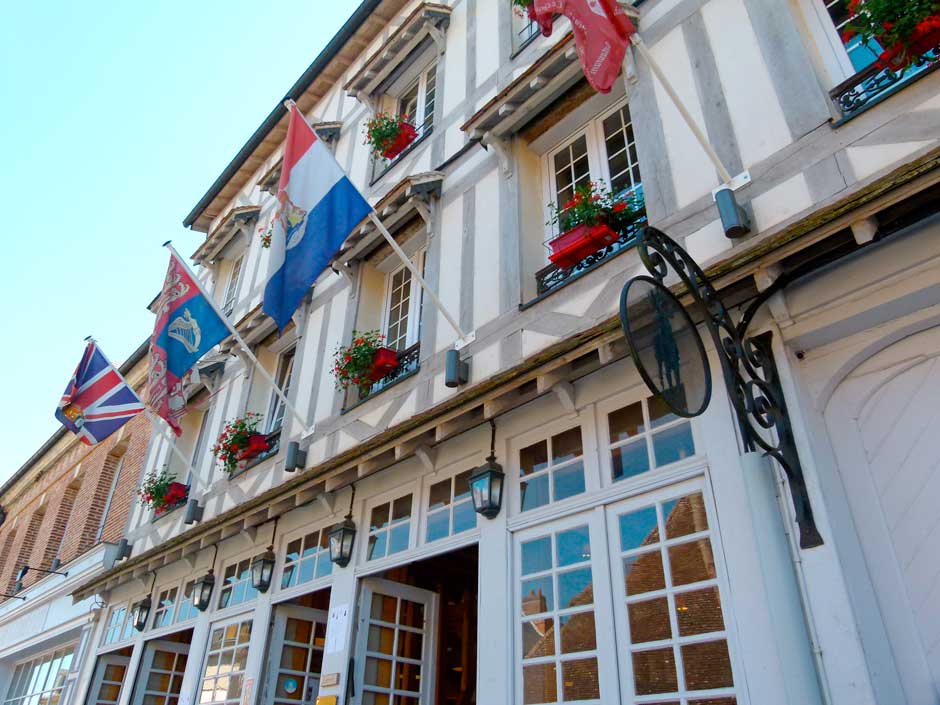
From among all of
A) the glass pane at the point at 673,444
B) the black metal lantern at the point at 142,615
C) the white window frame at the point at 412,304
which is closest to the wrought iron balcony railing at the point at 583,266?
the glass pane at the point at 673,444

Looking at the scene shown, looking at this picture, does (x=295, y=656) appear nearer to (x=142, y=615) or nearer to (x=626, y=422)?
(x=142, y=615)

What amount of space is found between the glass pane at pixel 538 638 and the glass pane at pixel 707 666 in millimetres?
981

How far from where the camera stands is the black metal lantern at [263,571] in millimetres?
7267

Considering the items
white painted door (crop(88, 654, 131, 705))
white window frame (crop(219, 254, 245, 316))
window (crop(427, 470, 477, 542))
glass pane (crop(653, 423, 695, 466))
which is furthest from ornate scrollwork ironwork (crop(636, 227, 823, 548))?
white painted door (crop(88, 654, 131, 705))

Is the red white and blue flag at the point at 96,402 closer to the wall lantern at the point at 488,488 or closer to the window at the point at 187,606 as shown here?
the window at the point at 187,606

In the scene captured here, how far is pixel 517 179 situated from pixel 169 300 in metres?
4.51

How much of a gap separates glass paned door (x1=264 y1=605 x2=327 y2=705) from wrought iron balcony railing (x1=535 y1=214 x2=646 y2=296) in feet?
13.7

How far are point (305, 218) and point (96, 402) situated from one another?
516 cm

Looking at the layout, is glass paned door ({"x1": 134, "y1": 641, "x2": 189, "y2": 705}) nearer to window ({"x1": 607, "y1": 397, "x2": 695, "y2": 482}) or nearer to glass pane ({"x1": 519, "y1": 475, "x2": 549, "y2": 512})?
glass pane ({"x1": 519, "y1": 475, "x2": 549, "y2": 512})

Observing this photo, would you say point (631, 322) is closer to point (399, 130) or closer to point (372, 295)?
point (372, 295)

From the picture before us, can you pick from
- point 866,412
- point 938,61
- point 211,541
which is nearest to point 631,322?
point 866,412

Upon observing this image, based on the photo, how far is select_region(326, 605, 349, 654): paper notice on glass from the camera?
6.07 m

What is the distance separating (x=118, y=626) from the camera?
392 inches

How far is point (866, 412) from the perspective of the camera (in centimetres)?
379
